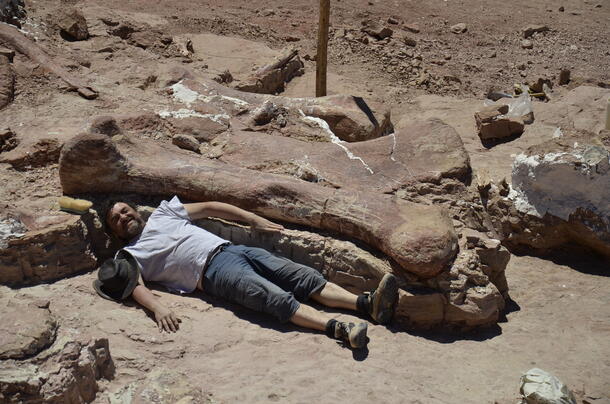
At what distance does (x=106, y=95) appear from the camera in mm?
6172

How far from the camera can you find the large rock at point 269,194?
405 cm

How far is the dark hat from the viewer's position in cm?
403

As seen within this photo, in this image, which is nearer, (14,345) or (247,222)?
(14,345)

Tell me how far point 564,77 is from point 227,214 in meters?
6.22

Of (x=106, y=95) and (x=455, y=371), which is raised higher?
(x=106, y=95)

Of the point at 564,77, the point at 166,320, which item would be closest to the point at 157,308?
the point at 166,320

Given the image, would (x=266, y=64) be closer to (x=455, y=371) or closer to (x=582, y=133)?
(x=582, y=133)

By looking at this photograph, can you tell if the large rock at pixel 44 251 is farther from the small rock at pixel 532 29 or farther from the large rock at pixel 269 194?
the small rock at pixel 532 29

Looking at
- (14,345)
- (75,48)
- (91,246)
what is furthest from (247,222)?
(75,48)

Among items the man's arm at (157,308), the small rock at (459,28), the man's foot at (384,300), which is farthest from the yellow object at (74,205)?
the small rock at (459,28)

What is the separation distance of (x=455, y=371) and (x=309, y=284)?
1017mm

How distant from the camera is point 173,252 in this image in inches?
167

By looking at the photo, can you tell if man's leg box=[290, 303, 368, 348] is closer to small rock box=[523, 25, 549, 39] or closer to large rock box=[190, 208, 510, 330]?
large rock box=[190, 208, 510, 330]

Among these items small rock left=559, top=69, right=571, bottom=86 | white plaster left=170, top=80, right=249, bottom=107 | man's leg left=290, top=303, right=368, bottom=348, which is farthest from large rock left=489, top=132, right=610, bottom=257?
small rock left=559, top=69, right=571, bottom=86
